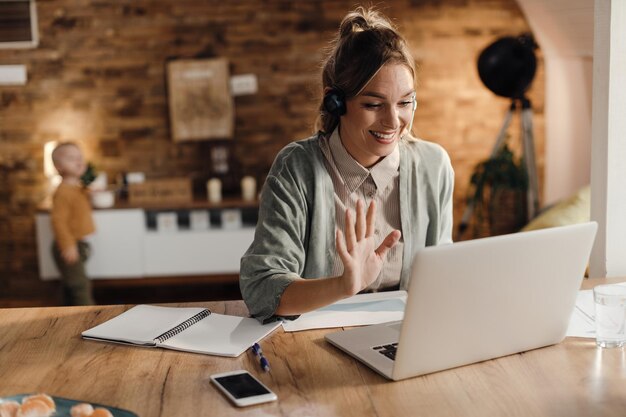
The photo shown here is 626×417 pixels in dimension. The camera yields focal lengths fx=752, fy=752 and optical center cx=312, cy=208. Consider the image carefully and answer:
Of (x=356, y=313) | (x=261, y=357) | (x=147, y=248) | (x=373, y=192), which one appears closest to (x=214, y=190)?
(x=147, y=248)

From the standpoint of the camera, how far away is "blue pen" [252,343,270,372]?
1387 mm

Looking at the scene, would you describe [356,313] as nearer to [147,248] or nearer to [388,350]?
[388,350]

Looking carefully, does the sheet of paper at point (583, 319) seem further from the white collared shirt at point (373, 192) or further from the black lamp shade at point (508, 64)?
the black lamp shade at point (508, 64)

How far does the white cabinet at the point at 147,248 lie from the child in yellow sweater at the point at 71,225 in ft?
0.91

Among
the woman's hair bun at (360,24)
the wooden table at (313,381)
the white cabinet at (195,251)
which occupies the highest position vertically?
the woman's hair bun at (360,24)

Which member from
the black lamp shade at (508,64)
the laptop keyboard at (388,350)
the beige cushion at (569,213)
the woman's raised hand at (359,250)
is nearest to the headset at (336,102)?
the woman's raised hand at (359,250)

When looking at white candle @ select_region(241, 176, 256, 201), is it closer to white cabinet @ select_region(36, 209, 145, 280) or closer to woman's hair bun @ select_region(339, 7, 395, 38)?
white cabinet @ select_region(36, 209, 145, 280)

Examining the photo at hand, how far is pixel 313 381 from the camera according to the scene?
4.37 ft

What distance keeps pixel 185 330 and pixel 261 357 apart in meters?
0.25

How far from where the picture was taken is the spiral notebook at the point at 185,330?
1506 millimetres

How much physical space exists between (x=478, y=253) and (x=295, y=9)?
3.93 meters

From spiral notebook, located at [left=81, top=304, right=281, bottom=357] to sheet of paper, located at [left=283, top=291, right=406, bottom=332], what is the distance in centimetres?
7

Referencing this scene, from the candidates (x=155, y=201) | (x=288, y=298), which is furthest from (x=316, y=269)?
(x=155, y=201)

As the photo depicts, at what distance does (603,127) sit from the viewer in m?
2.02
